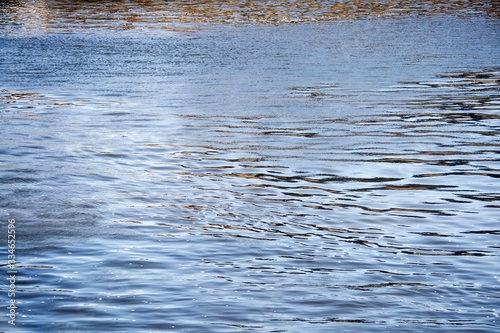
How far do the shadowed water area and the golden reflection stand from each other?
674cm

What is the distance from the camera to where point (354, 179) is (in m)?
8.87

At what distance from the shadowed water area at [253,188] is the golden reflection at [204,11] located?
6737 mm

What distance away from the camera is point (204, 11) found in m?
28.8

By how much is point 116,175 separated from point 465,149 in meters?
3.85

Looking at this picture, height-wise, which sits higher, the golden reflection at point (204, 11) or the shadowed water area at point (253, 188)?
the shadowed water area at point (253, 188)

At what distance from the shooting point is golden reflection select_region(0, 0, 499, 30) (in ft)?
82.8

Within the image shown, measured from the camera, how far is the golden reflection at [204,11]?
82.8 ft

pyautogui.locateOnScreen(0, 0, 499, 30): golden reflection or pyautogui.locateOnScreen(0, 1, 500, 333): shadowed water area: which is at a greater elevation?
pyautogui.locateOnScreen(0, 1, 500, 333): shadowed water area

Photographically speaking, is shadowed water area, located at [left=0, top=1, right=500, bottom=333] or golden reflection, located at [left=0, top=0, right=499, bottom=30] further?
golden reflection, located at [left=0, top=0, right=499, bottom=30]

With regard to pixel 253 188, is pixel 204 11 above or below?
below

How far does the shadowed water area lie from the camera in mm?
5670

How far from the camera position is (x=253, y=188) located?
336 inches

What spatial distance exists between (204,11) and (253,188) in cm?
2096

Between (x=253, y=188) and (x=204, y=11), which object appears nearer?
(x=253, y=188)
